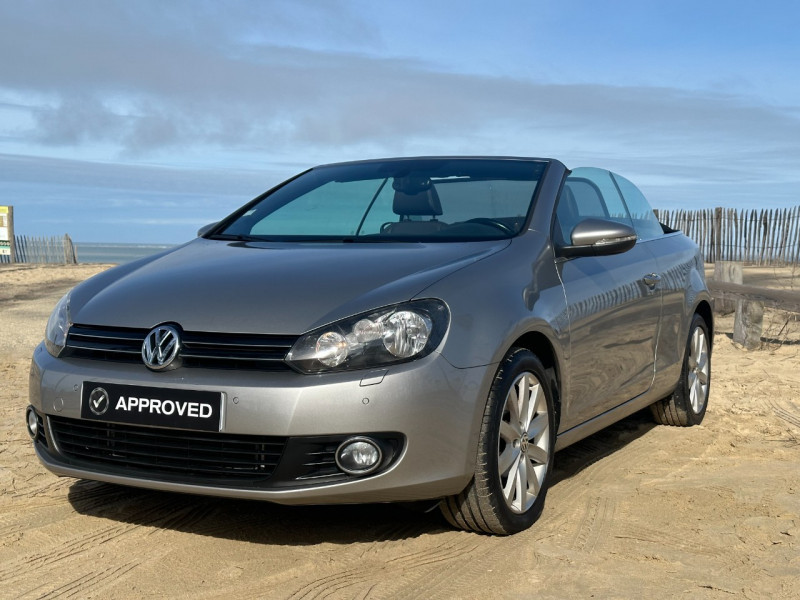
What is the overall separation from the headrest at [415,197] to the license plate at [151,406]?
66.9 inches

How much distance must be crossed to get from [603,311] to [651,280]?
84cm

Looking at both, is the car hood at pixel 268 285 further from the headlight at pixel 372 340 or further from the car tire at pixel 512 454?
the car tire at pixel 512 454

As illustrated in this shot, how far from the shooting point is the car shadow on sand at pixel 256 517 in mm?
3807

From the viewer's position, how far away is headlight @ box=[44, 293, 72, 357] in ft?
12.4

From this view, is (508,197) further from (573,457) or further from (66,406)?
(66,406)

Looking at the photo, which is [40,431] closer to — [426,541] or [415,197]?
[426,541]

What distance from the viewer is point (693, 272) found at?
6.22 m

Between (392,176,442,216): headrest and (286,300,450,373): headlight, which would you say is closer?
(286,300,450,373): headlight

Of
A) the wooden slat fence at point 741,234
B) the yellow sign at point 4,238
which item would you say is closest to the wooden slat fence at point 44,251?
the yellow sign at point 4,238

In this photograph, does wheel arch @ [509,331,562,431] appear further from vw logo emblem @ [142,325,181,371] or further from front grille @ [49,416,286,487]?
vw logo emblem @ [142,325,181,371]

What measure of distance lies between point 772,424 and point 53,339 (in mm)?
4474

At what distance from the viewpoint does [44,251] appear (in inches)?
1511

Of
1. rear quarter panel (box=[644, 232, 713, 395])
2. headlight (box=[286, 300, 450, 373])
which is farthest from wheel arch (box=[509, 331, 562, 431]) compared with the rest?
rear quarter panel (box=[644, 232, 713, 395])

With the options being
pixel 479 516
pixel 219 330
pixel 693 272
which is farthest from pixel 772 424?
pixel 219 330
